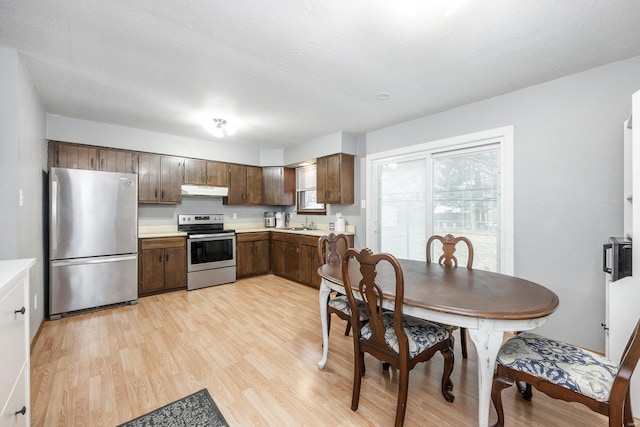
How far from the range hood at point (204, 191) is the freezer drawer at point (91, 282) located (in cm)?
→ 127

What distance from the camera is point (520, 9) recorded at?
164cm

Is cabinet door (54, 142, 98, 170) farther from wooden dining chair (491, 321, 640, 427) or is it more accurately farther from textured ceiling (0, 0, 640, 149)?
wooden dining chair (491, 321, 640, 427)

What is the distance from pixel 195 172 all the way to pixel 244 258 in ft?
5.55

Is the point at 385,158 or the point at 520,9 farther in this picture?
the point at 385,158

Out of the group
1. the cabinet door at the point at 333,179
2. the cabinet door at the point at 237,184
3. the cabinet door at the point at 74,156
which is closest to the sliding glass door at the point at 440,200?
the cabinet door at the point at 333,179

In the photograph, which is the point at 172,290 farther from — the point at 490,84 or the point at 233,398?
the point at 490,84

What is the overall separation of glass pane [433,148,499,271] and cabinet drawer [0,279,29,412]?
3.60 m

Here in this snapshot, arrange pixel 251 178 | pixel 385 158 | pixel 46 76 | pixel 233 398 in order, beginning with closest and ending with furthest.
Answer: pixel 233 398 < pixel 46 76 < pixel 385 158 < pixel 251 178

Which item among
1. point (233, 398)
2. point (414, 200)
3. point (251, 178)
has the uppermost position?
point (251, 178)

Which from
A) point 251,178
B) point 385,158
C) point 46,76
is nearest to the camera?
point 46,76

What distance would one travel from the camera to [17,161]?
2.14 metres

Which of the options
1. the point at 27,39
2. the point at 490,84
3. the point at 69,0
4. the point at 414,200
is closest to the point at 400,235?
the point at 414,200

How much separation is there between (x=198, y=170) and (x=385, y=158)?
3.07 metres

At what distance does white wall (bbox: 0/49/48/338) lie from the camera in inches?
81.7
